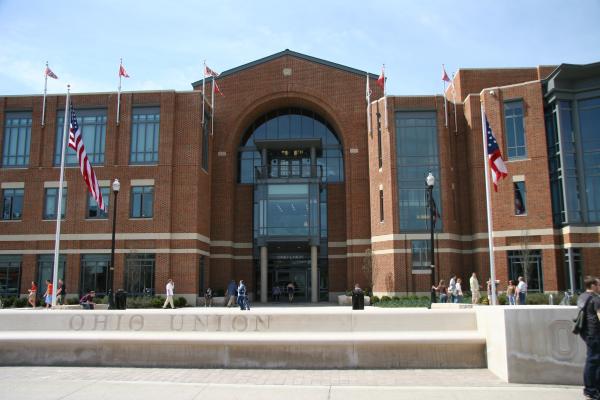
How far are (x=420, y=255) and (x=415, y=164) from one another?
5.86 metres

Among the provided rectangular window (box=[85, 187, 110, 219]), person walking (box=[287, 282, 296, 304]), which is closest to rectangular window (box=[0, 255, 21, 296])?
rectangular window (box=[85, 187, 110, 219])

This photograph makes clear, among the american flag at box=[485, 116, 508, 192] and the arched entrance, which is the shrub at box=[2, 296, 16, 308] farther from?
the american flag at box=[485, 116, 508, 192]

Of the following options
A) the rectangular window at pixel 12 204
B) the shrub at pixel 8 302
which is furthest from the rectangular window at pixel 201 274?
the rectangular window at pixel 12 204

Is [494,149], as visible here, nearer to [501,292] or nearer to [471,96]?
[501,292]

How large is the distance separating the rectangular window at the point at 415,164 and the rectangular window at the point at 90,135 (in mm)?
19257

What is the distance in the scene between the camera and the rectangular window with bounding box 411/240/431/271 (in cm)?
3403

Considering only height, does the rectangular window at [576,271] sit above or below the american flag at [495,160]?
below

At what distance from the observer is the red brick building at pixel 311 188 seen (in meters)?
32.2

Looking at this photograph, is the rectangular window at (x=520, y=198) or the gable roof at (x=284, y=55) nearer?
the rectangular window at (x=520, y=198)

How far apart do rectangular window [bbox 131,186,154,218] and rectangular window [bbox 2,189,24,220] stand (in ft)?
24.3

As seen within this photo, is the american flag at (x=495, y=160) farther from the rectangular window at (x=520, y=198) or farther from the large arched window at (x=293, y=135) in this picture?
the large arched window at (x=293, y=135)

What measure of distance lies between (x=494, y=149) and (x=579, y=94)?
50.3 ft

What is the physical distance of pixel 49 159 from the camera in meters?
35.9

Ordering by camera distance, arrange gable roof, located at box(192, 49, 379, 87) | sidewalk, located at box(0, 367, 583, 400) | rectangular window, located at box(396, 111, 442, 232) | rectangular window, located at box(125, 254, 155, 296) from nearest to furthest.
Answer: sidewalk, located at box(0, 367, 583, 400) < rectangular window, located at box(125, 254, 155, 296) < rectangular window, located at box(396, 111, 442, 232) < gable roof, located at box(192, 49, 379, 87)
